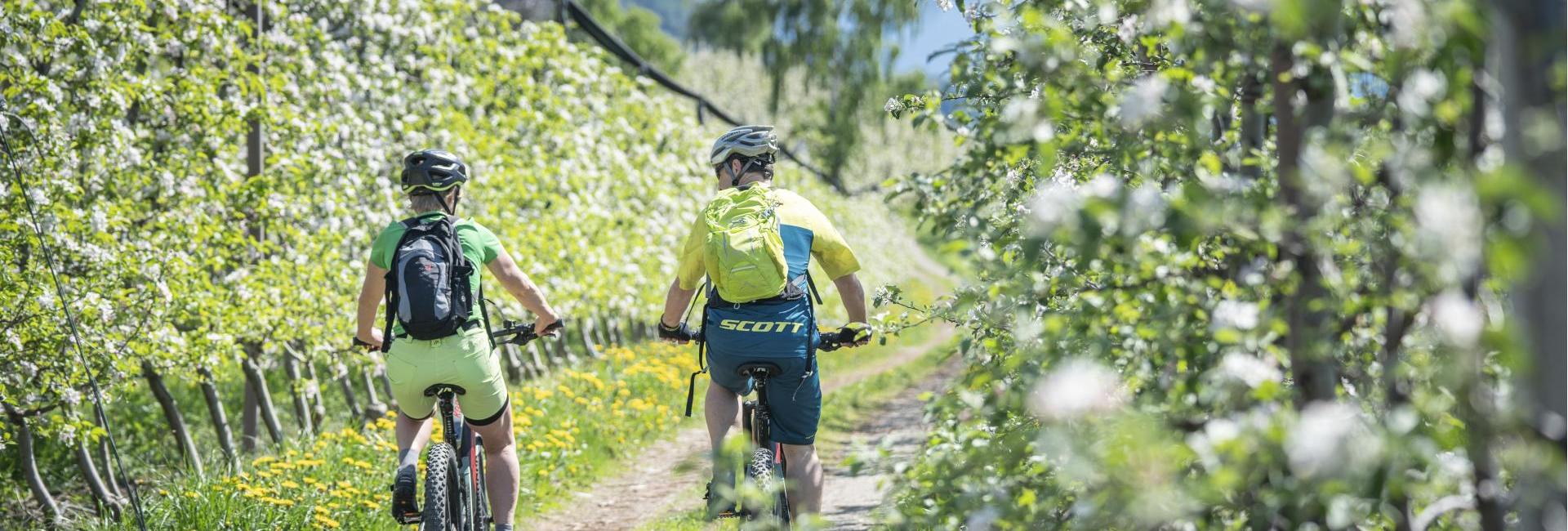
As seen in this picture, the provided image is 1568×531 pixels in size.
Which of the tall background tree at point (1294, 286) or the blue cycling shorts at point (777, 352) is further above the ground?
the tall background tree at point (1294, 286)

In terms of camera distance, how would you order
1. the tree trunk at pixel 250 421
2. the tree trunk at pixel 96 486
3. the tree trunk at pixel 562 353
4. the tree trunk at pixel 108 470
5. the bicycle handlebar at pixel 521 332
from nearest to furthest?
the bicycle handlebar at pixel 521 332 < the tree trunk at pixel 96 486 < the tree trunk at pixel 108 470 < the tree trunk at pixel 250 421 < the tree trunk at pixel 562 353

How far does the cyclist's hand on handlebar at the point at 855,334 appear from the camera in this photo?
3529 millimetres

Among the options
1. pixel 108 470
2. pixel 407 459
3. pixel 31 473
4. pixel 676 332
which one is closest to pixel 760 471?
Result: pixel 676 332

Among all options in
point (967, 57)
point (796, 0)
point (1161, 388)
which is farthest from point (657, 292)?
point (796, 0)

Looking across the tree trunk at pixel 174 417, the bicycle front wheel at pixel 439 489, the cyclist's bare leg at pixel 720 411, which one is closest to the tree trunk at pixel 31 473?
the tree trunk at pixel 174 417

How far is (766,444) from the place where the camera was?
4.09m

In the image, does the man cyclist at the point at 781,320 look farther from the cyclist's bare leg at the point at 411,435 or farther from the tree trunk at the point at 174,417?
the tree trunk at the point at 174,417

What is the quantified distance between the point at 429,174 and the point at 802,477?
1795 mm

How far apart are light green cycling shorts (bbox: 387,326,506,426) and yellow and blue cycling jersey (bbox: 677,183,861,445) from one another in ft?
2.69

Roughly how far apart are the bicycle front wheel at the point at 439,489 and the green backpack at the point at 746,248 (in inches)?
48.3

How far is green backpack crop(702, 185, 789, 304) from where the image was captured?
375 cm

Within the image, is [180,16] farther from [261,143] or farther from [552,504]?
[552,504]

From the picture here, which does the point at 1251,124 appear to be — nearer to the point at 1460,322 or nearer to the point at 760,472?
the point at 1460,322

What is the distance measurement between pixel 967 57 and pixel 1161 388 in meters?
4.02
